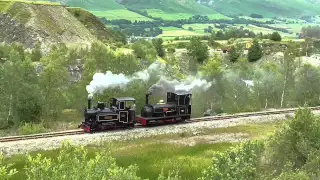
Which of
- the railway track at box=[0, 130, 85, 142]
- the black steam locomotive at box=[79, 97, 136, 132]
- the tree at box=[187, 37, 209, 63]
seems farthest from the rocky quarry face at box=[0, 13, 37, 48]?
the railway track at box=[0, 130, 85, 142]

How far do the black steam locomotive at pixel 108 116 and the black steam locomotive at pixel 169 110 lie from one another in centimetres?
195

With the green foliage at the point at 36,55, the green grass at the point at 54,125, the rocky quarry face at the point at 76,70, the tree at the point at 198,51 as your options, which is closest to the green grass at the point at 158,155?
the green grass at the point at 54,125

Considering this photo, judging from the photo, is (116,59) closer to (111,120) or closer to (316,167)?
(111,120)

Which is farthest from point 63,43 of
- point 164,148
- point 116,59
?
point 164,148

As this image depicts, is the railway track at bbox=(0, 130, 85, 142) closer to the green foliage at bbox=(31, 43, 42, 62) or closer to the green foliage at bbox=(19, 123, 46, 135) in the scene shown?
the green foliage at bbox=(19, 123, 46, 135)

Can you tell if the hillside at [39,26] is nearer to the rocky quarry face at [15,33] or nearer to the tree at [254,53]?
the rocky quarry face at [15,33]

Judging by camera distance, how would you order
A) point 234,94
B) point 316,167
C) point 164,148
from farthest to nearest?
point 234,94 → point 164,148 → point 316,167

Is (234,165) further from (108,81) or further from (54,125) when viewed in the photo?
(54,125)

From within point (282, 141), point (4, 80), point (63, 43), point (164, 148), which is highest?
point (63, 43)

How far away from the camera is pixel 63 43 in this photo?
98.1m

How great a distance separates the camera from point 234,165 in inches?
888

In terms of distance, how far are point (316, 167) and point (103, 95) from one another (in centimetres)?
3438

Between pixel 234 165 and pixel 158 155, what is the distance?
16653mm

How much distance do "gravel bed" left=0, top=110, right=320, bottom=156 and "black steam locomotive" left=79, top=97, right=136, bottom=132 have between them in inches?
38.6
